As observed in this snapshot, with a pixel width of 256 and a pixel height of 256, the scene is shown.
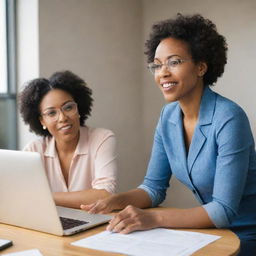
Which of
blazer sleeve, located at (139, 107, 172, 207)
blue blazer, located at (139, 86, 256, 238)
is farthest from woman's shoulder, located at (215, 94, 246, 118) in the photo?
blazer sleeve, located at (139, 107, 172, 207)

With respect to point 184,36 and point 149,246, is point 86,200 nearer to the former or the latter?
point 149,246

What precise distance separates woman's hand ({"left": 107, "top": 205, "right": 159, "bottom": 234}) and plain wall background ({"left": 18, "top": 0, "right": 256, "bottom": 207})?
1836 mm

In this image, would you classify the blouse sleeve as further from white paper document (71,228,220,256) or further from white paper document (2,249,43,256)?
white paper document (2,249,43,256)

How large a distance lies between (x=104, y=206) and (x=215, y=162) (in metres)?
0.45

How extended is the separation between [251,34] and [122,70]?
1113 mm

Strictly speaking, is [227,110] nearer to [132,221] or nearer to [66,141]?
[132,221]

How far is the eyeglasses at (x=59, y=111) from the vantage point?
2236 mm

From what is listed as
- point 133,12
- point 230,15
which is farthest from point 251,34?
point 133,12

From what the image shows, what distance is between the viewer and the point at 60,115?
2.21m

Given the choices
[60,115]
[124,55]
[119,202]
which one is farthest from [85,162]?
[124,55]

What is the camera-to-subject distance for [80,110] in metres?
2.46

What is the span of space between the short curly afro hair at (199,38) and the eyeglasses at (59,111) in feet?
2.08

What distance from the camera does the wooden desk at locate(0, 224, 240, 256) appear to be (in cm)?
118

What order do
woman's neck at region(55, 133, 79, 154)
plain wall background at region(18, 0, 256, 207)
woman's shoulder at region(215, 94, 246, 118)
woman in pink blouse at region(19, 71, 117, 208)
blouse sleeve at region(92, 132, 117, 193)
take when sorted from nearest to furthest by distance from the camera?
woman's shoulder at region(215, 94, 246, 118) < blouse sleeve at region(92, 132, 117, 193) < woman in pink blouse at region(19, 71, 117, 208) < woman's neck at region(55, 133, 79, 154) < plain wall background at region(18, 0, 256, 207)
